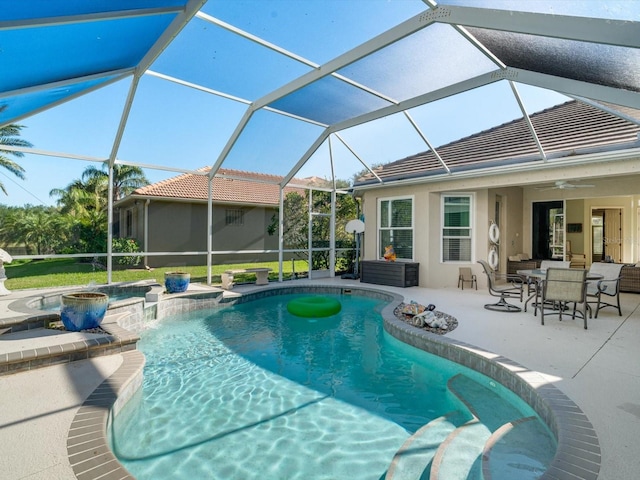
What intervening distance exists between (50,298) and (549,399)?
430 inches

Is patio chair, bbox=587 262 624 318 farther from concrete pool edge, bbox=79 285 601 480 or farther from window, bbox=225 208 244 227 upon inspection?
window, bbox=225 208 244 227

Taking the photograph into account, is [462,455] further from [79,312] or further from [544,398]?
[79,312]

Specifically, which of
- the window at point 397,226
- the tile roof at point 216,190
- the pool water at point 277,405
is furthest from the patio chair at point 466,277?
the tile roof at point 216,190

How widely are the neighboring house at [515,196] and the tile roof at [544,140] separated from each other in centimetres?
3

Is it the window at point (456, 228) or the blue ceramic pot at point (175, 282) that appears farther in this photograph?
the window at point (456, 228)

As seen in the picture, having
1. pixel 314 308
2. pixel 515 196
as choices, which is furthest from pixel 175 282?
pixel 515 196

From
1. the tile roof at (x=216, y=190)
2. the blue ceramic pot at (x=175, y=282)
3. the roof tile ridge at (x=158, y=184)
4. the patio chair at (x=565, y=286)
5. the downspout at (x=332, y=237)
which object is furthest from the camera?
the tile roof at (x=216, y=190)

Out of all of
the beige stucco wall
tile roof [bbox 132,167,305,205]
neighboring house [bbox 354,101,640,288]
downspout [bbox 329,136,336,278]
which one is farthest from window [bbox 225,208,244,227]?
the beige stucco wall

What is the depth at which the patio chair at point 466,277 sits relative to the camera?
1237cm

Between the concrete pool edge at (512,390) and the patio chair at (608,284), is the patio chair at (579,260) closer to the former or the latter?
the patio chair at (608,284)

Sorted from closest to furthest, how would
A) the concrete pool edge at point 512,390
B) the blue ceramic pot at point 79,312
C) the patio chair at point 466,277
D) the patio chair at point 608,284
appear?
the concrete pool edge at point 512,390, the blue ceramic pot at point 79,312, the patio chair at point 608,284, the patio chair at point 466,277

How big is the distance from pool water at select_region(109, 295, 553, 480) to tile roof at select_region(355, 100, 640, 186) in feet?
21.2

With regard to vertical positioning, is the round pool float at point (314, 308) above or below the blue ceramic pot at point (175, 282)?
below

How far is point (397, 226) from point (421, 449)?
422 inches
